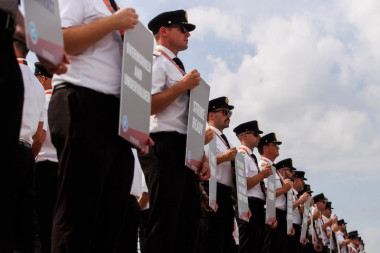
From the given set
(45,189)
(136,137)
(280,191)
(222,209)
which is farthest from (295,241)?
(136,137)

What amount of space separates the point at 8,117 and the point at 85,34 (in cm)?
89

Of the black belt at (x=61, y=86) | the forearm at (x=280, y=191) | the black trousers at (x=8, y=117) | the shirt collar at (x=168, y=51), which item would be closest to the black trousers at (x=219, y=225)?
the shirt collar at (x=168, y=51)

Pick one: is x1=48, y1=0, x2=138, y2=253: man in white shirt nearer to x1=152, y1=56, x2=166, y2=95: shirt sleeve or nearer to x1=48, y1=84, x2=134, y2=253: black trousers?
x1=48, y1=84, x2=134, y2=253: black trousers

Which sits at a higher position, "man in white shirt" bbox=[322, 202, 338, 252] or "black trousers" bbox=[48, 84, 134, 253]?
"man in white shirt" bbox=[322, 202, 338, 252]

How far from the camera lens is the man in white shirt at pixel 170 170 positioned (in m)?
3.88

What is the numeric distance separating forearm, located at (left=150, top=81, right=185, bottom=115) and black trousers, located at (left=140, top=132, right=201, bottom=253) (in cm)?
20

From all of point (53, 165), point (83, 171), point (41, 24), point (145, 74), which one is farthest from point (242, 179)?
point (41, 24)

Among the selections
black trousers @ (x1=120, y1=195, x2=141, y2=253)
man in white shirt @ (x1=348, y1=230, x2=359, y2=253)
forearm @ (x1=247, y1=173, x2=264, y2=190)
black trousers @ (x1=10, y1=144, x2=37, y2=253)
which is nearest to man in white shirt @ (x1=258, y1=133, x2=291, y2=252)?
forearm @ (x1=247, y1=173, x2=264, y2=190)

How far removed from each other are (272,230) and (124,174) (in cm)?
651

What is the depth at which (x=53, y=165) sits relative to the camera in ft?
17.2

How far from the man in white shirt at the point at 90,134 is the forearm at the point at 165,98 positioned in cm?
84

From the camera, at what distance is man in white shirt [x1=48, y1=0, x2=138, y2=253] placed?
2.73 meters

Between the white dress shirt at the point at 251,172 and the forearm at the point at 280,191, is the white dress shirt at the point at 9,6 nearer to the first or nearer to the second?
the white dress shirt at the point at 251,172

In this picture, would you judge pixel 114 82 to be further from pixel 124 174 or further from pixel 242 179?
pixel 242 179
